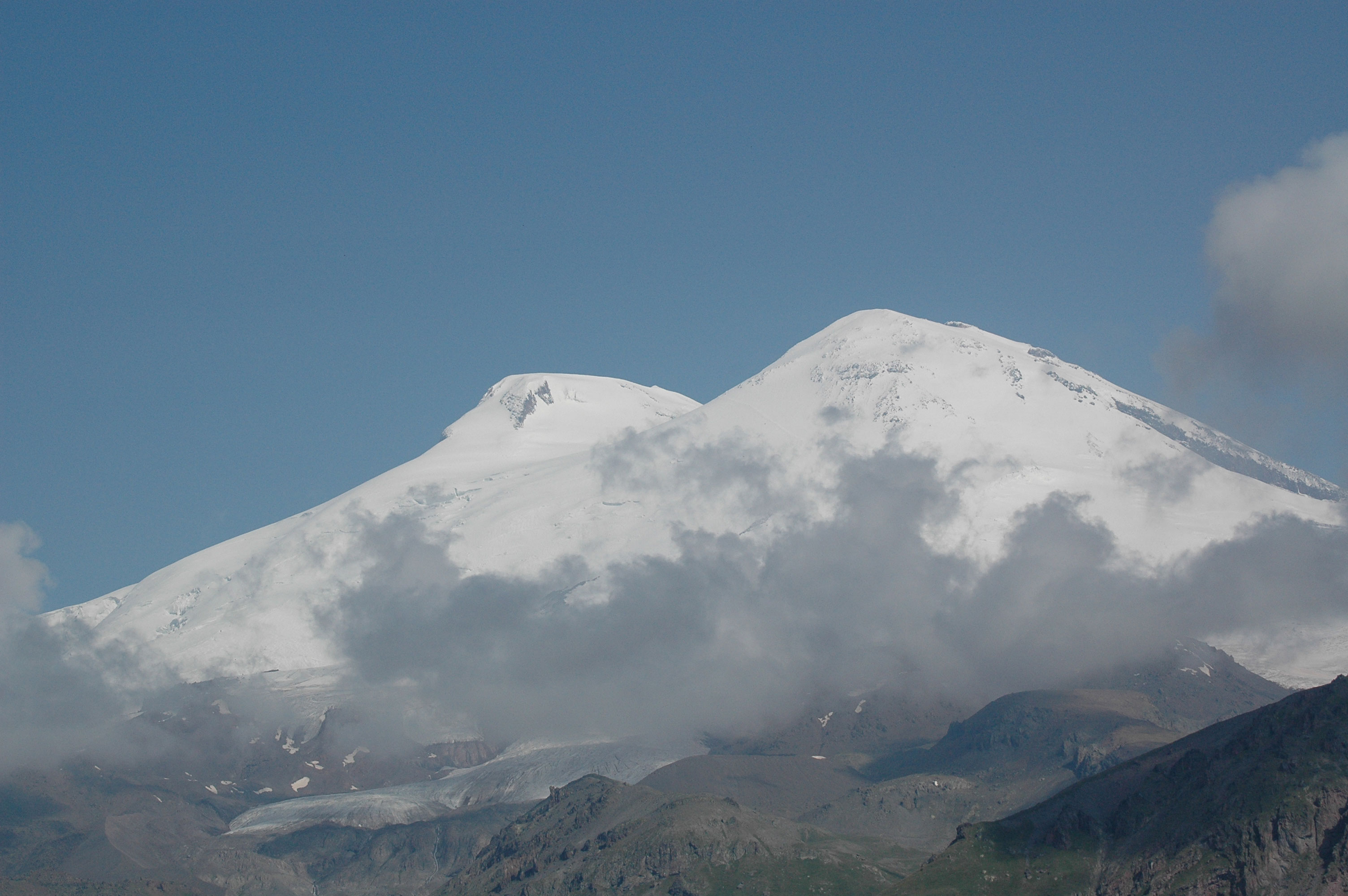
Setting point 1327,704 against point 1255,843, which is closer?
point 1255,843

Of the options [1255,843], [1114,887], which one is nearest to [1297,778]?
[1255,843]

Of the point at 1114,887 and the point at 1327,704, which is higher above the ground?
the point at 1327,704

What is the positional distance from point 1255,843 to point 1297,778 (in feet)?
38.8

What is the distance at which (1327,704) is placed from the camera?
197125mm

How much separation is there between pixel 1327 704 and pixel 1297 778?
13931 millimetres

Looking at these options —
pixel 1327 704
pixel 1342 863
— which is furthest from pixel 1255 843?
pixel 1327 704

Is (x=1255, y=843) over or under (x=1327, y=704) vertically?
under

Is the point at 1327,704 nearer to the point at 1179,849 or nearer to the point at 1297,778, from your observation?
the point at 1297,778

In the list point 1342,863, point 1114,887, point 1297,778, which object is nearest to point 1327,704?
point 1297,778

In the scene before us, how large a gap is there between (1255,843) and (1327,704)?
84.2 feet

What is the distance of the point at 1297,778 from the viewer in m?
190

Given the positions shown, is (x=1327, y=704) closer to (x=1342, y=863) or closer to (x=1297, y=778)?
(x=1297, y=778)

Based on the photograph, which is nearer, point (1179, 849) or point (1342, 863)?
point (1342, 863)

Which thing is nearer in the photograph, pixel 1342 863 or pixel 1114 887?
pixel 1342 863
